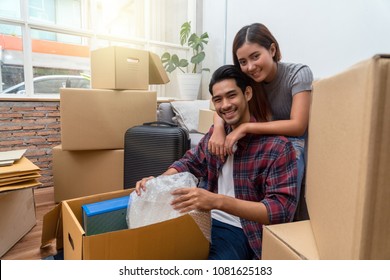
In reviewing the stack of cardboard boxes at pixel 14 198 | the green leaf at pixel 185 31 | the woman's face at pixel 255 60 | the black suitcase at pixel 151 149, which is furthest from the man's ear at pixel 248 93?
the green leaf at pixel 185 31

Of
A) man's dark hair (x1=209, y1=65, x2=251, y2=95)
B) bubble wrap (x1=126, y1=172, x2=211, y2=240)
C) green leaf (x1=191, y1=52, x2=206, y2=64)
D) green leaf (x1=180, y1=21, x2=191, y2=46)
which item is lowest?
bubble wrap (x1=126, y1=172, x2=211, y2=240)

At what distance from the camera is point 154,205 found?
2.95 ft

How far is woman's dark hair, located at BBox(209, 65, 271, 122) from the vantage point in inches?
40.1

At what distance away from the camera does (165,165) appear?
1.68 metres

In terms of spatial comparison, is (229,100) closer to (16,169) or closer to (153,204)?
(153,204)

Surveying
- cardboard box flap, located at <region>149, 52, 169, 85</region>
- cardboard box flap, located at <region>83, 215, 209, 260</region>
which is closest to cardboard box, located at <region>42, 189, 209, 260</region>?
cardboard box flap, located at <region>83, 215, 209, 260</region>

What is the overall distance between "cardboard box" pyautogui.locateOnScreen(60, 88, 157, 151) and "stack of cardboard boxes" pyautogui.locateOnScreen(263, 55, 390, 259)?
164 cm

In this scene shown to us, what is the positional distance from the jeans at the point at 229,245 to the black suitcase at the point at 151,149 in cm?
75

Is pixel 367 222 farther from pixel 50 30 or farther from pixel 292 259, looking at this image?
pixel 50 30

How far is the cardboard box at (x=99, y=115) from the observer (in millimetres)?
1864

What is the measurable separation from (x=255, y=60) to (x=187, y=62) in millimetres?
1917

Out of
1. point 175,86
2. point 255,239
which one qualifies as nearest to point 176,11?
point 175,86

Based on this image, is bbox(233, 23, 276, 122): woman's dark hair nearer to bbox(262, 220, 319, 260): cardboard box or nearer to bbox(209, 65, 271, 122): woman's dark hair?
bbox(209, 65, 271, 122): woman's dark hair

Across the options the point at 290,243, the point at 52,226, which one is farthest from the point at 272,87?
the point at 52,226
